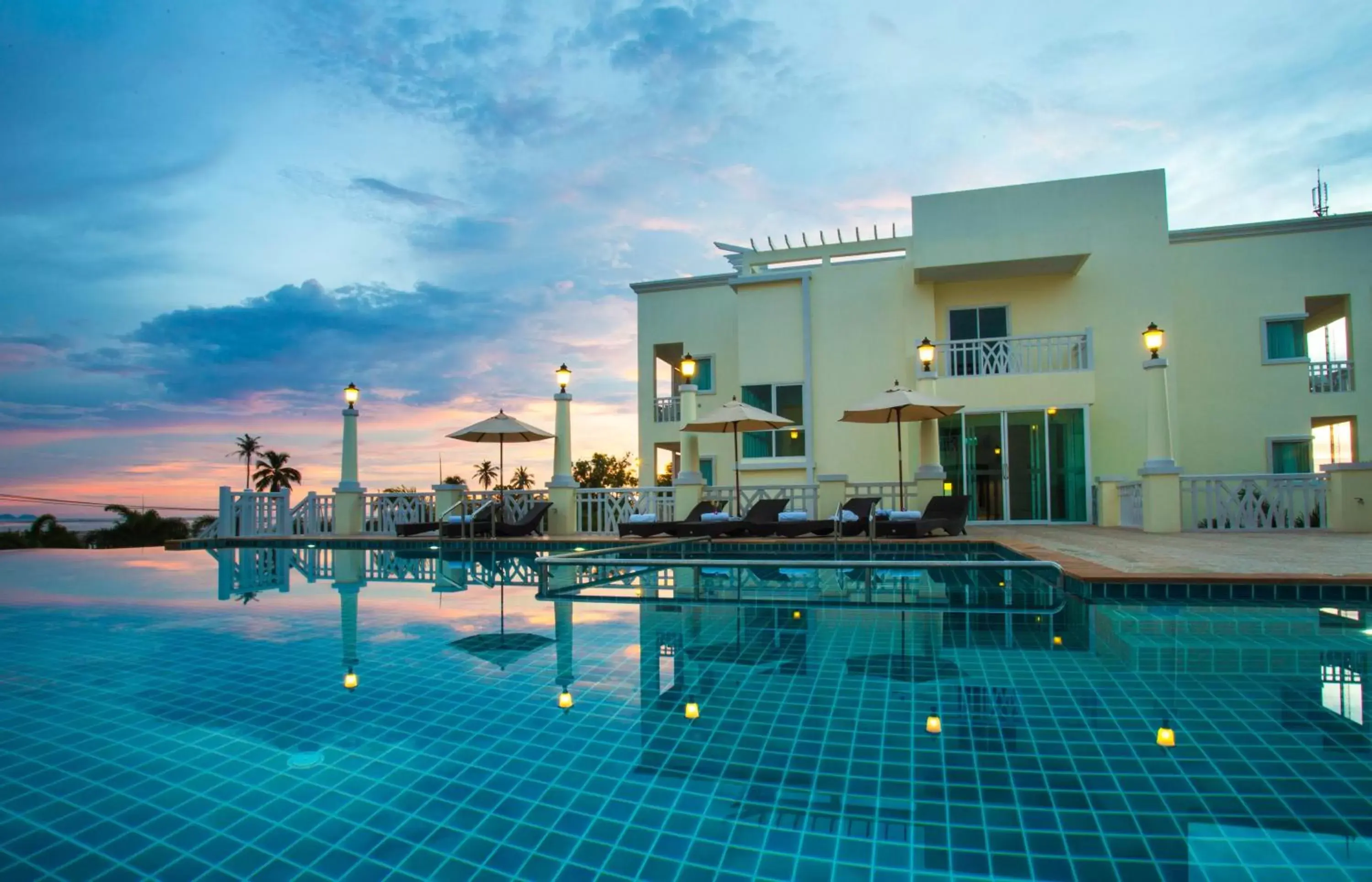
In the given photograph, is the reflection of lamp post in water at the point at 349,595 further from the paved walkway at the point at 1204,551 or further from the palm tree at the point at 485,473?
the palm tree at the point at 485,473

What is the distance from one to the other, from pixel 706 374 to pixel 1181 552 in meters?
11.8

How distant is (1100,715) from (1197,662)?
55.2 inches

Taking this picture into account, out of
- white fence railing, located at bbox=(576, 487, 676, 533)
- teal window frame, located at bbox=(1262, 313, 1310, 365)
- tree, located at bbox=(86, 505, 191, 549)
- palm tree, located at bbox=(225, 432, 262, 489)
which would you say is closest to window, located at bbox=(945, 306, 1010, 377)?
teal window frame, located at bbox=(1262, 313, 1310, 365)

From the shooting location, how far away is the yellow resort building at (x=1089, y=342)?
14.2m

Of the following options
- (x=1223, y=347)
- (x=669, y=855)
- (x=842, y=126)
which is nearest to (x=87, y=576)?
(x=669, y=855)

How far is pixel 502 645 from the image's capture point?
16.2 ft

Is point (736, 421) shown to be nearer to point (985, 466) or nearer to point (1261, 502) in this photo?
point (985, 466)

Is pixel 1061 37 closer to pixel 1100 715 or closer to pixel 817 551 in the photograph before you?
pixel 817 551

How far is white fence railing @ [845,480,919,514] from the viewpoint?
12.9m

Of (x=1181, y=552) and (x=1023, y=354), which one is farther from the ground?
(x=1023, y=354)

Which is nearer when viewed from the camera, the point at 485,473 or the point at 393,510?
the point at 393,510

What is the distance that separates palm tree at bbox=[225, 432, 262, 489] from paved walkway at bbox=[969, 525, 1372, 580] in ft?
174

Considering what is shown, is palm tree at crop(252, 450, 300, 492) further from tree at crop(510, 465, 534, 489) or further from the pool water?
the pool water

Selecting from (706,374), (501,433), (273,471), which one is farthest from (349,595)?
(273,471)
